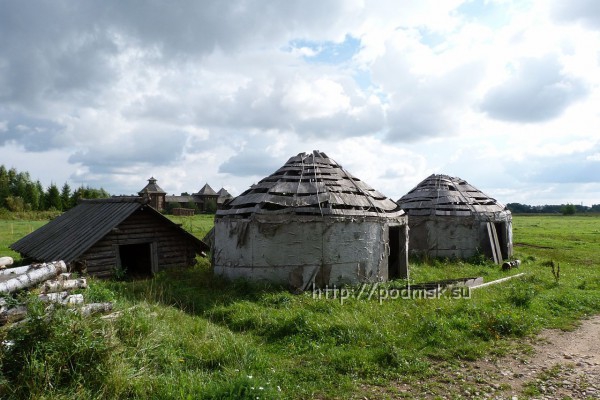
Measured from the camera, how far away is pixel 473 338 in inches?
315

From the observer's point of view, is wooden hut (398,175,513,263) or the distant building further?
the distant building

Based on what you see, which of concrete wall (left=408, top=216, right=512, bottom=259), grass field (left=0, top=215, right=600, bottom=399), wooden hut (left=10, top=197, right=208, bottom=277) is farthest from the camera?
concrete wall (left=408, top=216, right=512, bottom=259)

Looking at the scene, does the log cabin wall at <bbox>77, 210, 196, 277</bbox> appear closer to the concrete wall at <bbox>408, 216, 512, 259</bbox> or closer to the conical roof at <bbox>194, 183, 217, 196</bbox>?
the concrete wall at <bbox>408, 216, 512, 259</bbox>

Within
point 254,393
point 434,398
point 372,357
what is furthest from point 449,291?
point 254,393

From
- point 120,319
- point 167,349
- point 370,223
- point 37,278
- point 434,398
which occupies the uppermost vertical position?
point 370,223

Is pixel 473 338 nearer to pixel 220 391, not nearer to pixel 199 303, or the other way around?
pixel 220 391

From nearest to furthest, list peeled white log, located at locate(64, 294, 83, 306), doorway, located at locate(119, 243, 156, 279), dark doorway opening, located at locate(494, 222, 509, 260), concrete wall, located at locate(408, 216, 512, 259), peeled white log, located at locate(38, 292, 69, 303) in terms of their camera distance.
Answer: peeled white log, located at locate(38, 292, 69, 303)
peeled white log, located at locate(64, 294, 83, 306)
doorway, located at locate(119, 243, 156, 279)
concrete wall, located at locate(408, 216, 512, 259)
dark doorway opening, located at locate(494, 222, 509, 260)

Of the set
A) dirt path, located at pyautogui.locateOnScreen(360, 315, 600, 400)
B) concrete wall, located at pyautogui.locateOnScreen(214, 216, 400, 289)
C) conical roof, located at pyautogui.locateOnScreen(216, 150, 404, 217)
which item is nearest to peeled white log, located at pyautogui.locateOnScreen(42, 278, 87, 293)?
concrete wall, located at pyautogui.locateOnScreen(214, 216, 400, 289)

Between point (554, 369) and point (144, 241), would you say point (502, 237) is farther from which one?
point (144, 241)

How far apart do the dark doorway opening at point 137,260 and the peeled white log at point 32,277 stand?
754 centimetres

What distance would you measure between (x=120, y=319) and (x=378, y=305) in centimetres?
564

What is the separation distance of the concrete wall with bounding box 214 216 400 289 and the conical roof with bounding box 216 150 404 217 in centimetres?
37

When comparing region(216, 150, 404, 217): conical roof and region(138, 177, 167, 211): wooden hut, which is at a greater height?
region(138, 177, 167, 211): wooden hut

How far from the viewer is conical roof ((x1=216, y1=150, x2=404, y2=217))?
12406 millimetres
